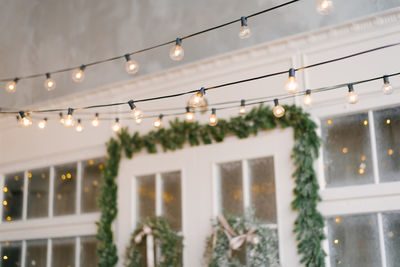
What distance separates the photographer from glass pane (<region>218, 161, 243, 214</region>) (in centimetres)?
497

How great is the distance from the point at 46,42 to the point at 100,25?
1.01m

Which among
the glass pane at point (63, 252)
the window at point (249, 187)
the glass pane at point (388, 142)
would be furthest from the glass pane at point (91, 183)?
the glass pane at point (388, 142)

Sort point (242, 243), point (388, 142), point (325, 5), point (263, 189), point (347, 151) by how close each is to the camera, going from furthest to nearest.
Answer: point (263, 189) < point (242, 243) < point (347, 151) < point (388, 142) < point (325, 5)

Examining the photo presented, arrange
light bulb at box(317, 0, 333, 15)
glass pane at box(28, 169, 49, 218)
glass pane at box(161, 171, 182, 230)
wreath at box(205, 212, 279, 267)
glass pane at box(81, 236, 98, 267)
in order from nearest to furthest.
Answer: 1. light bulb at box(317, 0, 333, 15)
2. wreath at box(205, 212, 279, 267)
3. glass pane at box(161, 171, 182, 230)
4. glass pane at box(81, 236, 98, 267)
5. glass pane at box(28, 169, 49, 218)

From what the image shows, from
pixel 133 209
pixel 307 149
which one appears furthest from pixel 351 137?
pixel 133 209

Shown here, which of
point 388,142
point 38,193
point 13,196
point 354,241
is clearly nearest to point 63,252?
point 38,193

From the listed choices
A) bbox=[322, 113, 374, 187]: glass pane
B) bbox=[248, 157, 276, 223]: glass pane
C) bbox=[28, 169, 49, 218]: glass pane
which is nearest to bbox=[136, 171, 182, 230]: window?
bbox=[248, 157, 276, 223]: glass pane

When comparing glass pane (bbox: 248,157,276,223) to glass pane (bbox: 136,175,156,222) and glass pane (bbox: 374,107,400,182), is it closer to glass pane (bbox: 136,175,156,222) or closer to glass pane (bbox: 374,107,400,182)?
glass pane (bbox: 374,107,400,182)

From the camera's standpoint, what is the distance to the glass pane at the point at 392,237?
4078 mm

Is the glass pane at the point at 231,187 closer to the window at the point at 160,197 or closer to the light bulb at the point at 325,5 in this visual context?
the window at the point at 160,197

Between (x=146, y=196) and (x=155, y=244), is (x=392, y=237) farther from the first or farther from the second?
(x=146, y=196)

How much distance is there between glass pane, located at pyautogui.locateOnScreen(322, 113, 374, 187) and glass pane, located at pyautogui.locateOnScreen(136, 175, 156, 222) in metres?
1.98

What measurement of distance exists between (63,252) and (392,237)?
3.86 meters

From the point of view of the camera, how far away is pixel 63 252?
6117mm
